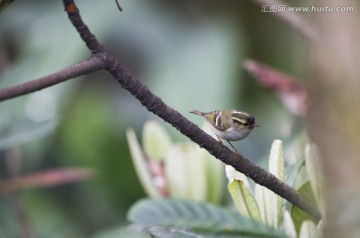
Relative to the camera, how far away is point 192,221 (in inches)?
21.3

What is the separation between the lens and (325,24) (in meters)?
0.50

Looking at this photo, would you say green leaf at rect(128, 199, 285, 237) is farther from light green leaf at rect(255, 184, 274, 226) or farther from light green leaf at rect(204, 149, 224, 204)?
light green leaf at rect(204, 149, 224, 204)

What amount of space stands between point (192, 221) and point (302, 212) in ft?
0.51

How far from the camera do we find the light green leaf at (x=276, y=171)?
63cm

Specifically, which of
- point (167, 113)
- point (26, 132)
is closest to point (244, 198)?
point (167, 113)

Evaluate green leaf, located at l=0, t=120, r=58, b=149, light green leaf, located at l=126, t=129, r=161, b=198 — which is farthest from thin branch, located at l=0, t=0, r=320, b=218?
green leaf, located at l=0, t=120, r=58, b=149

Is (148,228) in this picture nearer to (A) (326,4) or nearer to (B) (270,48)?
(A) (326,4)

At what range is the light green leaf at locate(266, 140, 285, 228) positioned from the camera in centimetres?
63

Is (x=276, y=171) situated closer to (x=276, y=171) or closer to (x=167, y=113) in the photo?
(x=276, y=171)

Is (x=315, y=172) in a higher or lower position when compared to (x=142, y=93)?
lower

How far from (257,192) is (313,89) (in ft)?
0.65

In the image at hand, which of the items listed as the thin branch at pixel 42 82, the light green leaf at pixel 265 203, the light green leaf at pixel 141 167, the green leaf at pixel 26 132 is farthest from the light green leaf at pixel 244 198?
the green leaf at pixel 26 132

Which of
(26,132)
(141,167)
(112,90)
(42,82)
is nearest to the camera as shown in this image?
(42,82)

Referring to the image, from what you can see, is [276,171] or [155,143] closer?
[276,171]
